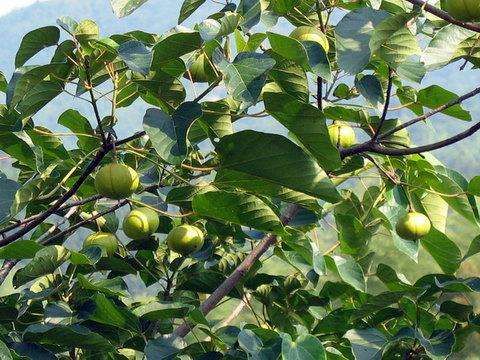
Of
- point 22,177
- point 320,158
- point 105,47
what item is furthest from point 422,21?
point 22,177

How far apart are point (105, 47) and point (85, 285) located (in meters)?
0.86

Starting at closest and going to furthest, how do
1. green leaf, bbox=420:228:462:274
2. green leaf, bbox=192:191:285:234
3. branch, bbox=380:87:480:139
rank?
branch, bbox=380:87:480:139, green leaf, bbox=192:191:285:234, green leaf, bbox=420:228:462:274

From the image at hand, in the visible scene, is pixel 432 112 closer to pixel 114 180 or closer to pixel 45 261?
pixel 114 180

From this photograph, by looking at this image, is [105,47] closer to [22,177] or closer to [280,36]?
[280,36]

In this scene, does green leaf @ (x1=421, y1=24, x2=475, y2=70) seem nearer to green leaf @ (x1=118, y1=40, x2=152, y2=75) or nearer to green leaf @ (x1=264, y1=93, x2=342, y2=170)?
green leaf @ (x1=264, y1=93, x2=342, y2=170)

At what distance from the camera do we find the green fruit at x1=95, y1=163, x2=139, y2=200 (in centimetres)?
180

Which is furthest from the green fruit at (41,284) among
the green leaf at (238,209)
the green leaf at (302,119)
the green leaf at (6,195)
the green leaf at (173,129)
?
the green leaf at (302,119)

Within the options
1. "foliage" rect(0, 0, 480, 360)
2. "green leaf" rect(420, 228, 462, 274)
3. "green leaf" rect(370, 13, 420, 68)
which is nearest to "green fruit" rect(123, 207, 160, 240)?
"foliage" rect(0, 0, 480, 360)

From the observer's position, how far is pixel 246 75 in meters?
1.43

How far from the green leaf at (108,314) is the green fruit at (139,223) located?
23 centimetres

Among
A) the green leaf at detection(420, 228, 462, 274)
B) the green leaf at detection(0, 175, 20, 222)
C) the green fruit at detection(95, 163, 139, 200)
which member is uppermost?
the green leaf at detection(0, 175, 20, 222)

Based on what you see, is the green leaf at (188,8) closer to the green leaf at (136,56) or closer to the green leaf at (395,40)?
the green leaf at (136,56)

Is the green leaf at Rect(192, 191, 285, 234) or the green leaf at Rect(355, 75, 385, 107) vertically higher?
the green leaf at Rect(355, 75, 385, 107)

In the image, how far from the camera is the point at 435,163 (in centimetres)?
233
